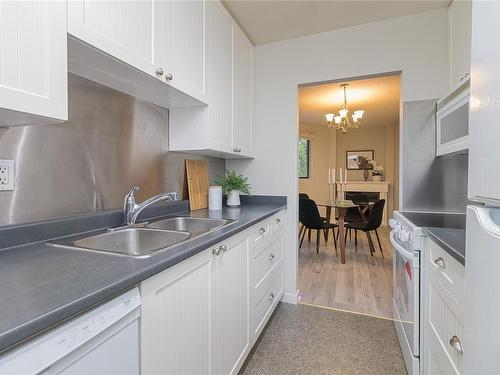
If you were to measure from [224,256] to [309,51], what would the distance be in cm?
204

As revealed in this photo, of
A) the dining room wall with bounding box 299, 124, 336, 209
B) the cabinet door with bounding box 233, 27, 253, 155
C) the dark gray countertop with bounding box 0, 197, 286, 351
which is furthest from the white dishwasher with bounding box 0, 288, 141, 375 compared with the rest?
the dining room wall with bounding box 299, 124, 336, 209

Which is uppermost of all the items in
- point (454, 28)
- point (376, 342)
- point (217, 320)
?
point (454, 28)

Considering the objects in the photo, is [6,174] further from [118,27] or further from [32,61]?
[118,27]

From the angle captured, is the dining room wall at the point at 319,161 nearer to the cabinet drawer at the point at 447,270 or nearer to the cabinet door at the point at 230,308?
the cabinet door at the point at 230,308

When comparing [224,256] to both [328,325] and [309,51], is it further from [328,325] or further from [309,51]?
[309,51]

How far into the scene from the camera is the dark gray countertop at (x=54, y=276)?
489mm

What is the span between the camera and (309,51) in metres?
2.38

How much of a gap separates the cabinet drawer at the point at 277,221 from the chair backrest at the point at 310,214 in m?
1.39

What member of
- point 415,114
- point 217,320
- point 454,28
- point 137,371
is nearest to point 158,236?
point 217,320

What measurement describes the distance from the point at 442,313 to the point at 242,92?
200 cm

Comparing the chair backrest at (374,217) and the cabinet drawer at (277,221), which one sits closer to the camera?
the cabinet drawer at (277,221)

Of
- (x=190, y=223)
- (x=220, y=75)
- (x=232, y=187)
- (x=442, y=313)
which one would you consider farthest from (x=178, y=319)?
(x=220, y=75)

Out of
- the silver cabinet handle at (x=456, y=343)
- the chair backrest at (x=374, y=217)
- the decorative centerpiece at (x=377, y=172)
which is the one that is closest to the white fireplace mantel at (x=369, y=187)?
the decorative centerpiece at (x=377, y=172)

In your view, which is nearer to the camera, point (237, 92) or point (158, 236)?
point (158, 236)
